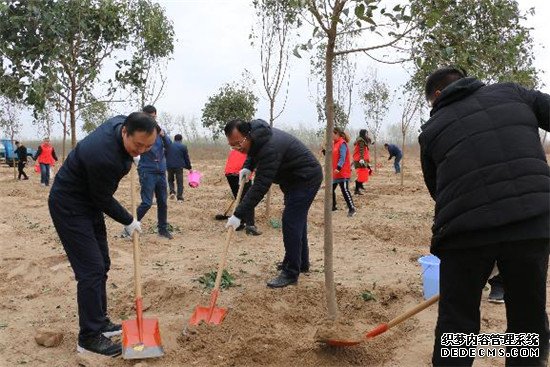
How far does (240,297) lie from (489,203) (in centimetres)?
266

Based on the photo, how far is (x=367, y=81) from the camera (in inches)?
910

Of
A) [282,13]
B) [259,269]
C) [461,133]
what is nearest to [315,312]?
[259,269]

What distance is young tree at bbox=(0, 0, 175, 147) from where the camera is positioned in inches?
241

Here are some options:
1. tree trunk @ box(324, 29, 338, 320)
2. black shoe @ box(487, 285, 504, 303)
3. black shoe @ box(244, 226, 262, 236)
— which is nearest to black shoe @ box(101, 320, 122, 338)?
tree trunk @ box(324, 29, 338, 320)

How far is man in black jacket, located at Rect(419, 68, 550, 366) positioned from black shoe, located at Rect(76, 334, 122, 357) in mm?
2137

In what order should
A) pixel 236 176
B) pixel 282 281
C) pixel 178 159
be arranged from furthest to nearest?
pixel 178 159, pixel 236 176, pixel 282 281

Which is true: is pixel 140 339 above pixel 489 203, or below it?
below

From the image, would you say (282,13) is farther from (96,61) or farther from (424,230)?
(424,230)

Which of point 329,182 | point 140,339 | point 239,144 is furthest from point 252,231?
point 140,339

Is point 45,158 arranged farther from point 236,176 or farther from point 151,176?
point 151,176

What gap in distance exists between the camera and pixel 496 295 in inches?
164

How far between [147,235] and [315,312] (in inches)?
151

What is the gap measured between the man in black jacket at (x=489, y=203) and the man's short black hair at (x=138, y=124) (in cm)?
174

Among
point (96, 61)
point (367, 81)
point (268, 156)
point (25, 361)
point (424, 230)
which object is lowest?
point (25, 361)
